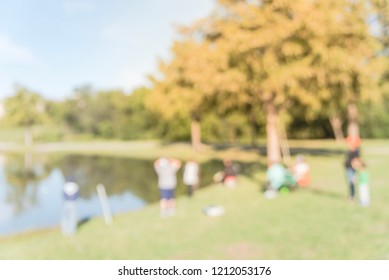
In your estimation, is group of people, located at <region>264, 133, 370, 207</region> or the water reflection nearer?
group of people, located at <region>264, 133, 370, 207</region>

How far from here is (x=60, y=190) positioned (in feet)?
62.5

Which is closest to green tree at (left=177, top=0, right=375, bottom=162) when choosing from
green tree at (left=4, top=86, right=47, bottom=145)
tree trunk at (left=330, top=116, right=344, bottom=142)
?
tree trunk at (left=330, top=116, right=344, bottom=142)

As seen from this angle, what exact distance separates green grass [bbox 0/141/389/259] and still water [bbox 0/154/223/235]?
2302 millimetres

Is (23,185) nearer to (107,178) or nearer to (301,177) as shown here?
(107,178)

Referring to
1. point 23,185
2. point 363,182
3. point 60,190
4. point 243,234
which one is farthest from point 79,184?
point 363,182

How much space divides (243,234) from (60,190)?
13.3 meters

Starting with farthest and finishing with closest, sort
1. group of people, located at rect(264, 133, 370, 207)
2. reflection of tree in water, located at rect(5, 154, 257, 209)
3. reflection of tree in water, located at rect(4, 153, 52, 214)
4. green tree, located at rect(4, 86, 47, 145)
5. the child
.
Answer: green tree, located at rect(4, 86, 47, 145), reflection of tree in water, located at rect(5, 154, 257, 209), reflection of tree in water, located at rect(4, 153, 52, 214), group of people, located at rect(264, 133, 370, 207), the child

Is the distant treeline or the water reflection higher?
the distant treeline

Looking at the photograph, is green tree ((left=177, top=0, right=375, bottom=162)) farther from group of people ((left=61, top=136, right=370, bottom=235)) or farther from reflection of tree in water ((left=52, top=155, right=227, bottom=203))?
A: reflection of tree in water ((left=52, top=155, right=227, bottom=203))

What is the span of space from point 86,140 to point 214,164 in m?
40.3

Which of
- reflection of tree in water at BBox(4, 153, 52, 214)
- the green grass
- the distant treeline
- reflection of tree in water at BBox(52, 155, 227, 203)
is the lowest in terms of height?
reflection of tree in water at BBox(52, 155, 227, 203)

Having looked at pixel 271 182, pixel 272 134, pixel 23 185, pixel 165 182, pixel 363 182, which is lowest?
pixel 23 185

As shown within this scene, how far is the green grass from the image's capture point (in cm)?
729
